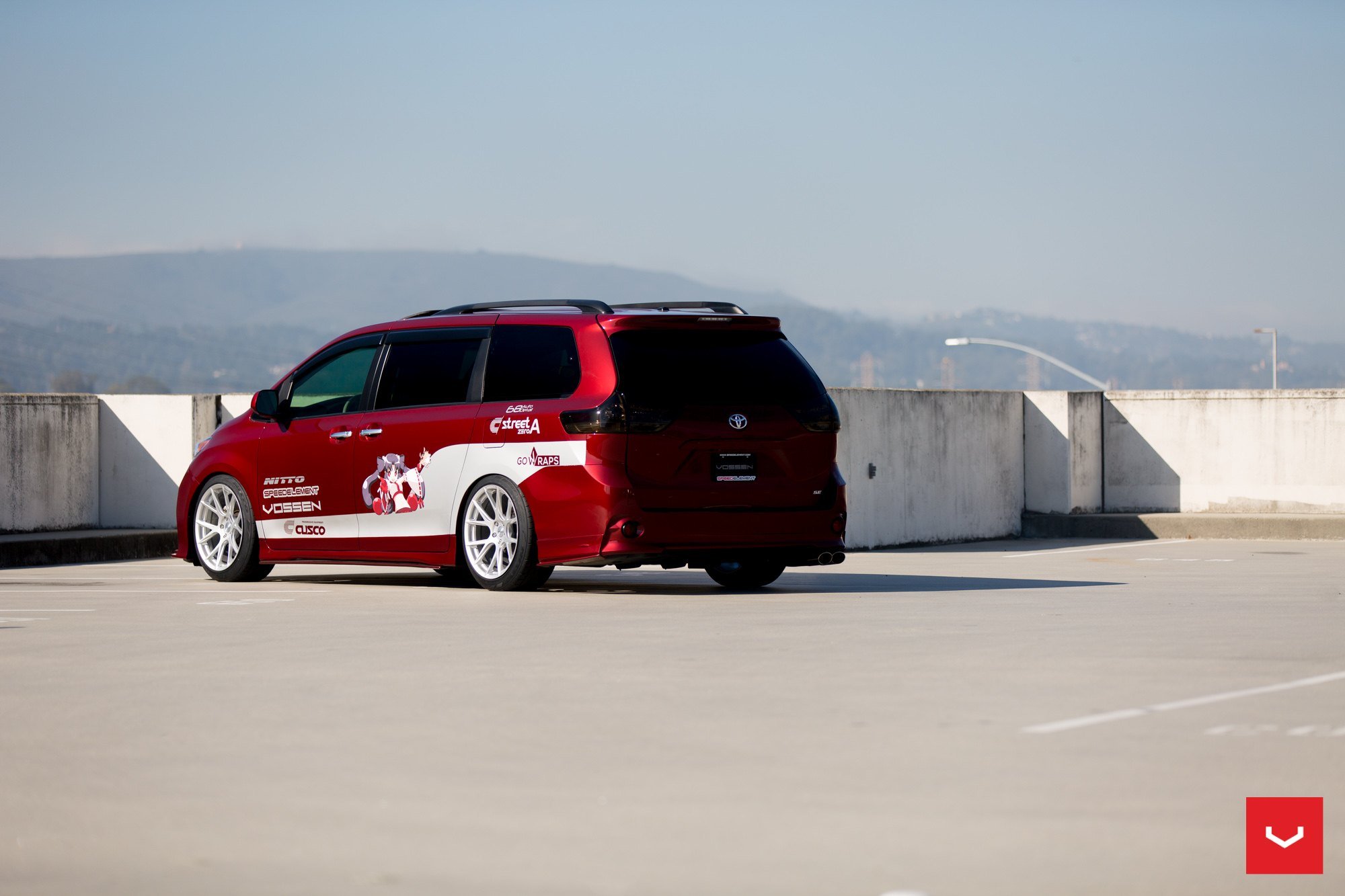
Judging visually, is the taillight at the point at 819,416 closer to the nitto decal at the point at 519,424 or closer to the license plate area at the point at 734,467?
the license plate area at the point at 734,467

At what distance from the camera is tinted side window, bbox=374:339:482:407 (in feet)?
42.5

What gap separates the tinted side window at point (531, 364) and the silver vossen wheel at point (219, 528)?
248 cm

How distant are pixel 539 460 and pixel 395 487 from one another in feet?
4.36

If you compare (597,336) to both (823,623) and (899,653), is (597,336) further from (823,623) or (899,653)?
(899,653)

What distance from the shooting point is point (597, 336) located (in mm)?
12211

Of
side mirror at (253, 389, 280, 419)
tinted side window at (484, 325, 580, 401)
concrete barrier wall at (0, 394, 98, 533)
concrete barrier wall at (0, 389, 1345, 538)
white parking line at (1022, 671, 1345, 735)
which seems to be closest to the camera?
white parking line at (1022, 671, 1345, 735)

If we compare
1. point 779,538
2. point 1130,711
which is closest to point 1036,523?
point 779,538

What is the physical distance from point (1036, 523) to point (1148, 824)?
18563mm

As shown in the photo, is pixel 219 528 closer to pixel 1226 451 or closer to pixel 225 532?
pixel 225 532

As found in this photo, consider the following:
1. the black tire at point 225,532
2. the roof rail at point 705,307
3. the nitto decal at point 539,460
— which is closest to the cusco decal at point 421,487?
the nitto decal at point 539,460

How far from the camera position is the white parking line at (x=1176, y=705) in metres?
6.58

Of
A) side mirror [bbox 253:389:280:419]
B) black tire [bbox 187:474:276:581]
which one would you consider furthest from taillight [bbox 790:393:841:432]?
black tire [bbox 187:474:276:581]

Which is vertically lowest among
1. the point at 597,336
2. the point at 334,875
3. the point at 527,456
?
the point at 334,875

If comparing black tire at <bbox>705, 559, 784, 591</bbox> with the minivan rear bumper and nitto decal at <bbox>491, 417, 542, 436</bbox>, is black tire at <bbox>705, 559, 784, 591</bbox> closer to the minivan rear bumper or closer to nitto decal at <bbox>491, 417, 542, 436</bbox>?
the minivan rear bumper
